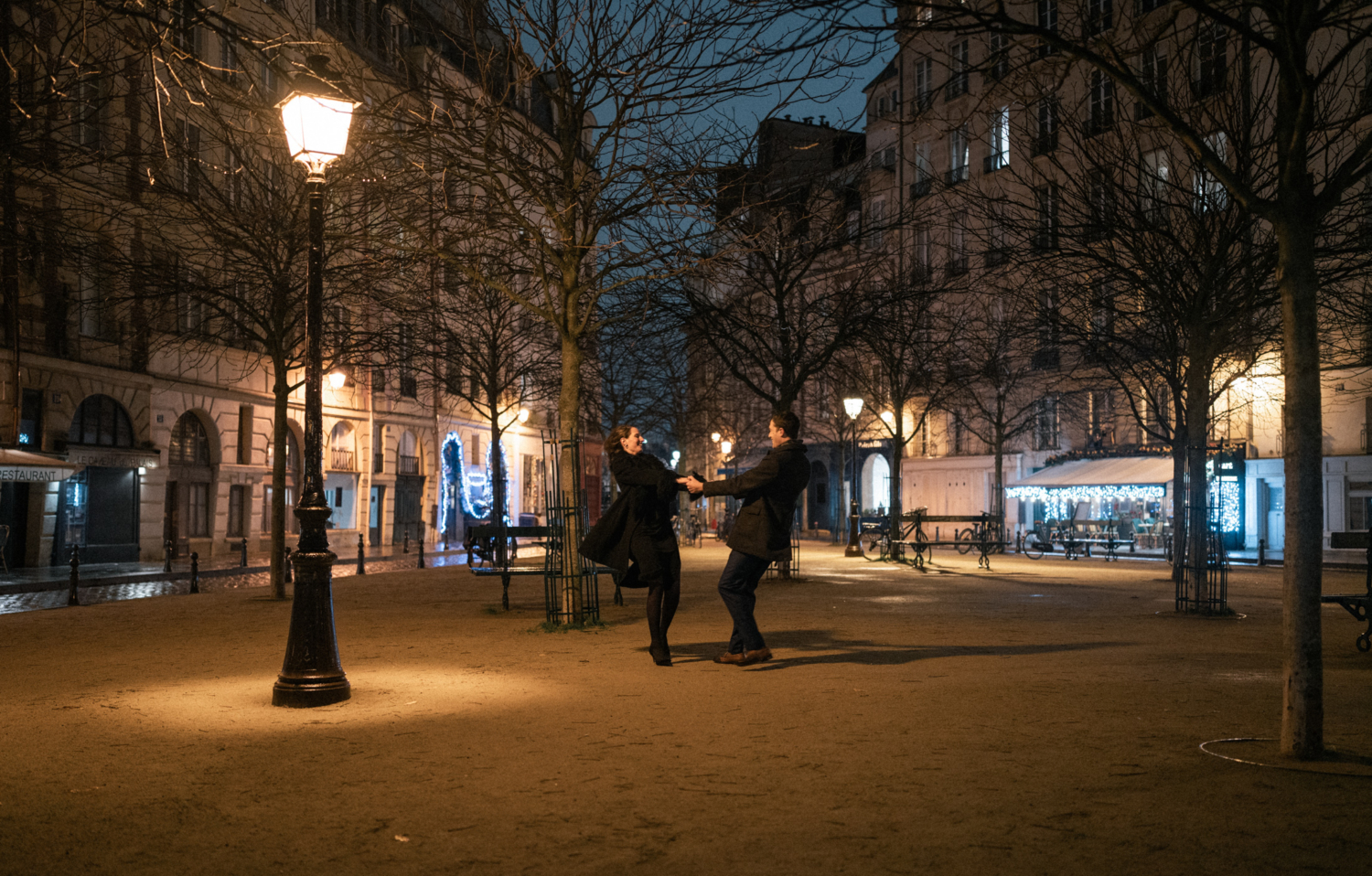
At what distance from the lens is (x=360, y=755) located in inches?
233

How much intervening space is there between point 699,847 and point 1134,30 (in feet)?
24.1

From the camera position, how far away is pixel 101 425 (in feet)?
87.1

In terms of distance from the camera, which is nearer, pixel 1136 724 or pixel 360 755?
pixel 360 755

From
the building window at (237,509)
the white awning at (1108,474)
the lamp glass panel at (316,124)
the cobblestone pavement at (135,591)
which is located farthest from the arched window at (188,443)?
the white awning at (1108,474)

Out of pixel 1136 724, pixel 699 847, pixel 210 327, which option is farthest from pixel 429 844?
pixel 210 327

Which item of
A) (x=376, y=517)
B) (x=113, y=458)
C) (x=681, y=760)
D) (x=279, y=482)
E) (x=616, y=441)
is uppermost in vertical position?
(x=113, y=458)

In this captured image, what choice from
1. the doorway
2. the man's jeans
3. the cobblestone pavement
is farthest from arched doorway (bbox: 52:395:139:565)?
the man's jeans

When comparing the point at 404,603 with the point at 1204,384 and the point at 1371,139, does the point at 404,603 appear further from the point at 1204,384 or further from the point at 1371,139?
the point at 1371,139

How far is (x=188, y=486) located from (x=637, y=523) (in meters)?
24.0

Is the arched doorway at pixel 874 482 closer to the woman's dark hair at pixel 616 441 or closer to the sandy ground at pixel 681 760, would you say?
the sandy ground at pixel 681 760

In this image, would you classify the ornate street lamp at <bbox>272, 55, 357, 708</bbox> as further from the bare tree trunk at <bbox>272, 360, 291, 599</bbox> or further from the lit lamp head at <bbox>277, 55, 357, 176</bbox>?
the bare tree trunk at <bbox>272, 360, 291, 599</bbox>

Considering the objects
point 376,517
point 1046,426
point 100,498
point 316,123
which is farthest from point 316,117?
point 1046,426

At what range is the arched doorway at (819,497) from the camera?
58312mm

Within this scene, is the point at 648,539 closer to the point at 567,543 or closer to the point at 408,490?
the point at 567,543
